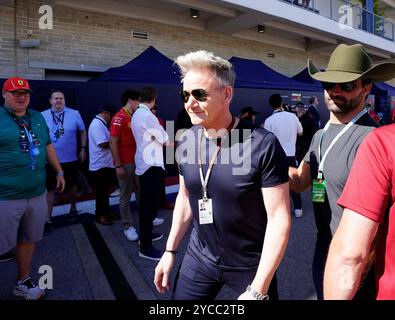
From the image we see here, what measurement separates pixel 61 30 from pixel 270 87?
19.4ft

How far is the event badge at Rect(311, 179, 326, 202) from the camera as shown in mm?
1893

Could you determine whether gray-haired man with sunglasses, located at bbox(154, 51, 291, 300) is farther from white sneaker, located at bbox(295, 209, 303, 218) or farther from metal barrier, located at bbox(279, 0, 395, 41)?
metal barrier, located at bbox(279, 0, 395, 41)

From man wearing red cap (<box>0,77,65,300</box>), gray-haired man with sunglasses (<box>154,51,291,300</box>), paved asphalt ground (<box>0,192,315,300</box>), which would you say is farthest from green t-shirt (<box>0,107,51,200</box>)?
gray-haired man with sunglasses (<box>154,51,291,300</box>)

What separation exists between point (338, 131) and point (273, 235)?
2.69 ft

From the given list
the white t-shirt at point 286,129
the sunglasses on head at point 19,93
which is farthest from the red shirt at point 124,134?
the white t-shirt at point 286,129

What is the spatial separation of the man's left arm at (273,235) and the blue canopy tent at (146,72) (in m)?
6.20

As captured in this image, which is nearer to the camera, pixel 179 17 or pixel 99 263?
pixel 99 263

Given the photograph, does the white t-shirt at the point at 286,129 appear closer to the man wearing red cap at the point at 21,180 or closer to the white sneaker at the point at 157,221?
the white sneaker at the point at 157,221

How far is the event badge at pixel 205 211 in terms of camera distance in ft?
5.60

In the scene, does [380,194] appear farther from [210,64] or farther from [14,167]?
[14,167]

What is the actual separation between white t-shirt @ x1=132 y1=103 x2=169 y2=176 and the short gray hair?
205cm

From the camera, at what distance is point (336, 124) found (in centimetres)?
200
